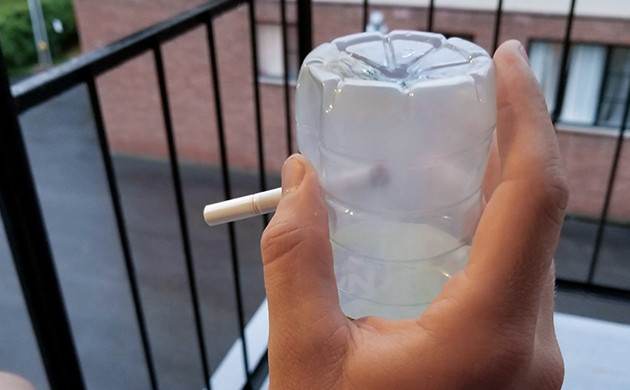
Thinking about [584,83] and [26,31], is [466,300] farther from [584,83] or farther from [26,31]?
[26,31]

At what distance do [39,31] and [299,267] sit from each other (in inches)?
495

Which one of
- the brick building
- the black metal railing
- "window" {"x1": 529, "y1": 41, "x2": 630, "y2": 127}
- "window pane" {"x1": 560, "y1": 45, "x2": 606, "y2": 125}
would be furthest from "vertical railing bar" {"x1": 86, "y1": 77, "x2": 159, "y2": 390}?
"window pane" {"x1": 560, "y1": 45, "x2": 606, "y2": 125}

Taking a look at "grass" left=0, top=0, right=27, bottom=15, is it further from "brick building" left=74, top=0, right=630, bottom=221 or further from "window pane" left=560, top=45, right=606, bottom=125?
"window pane" left=560, top=45, right=606, bottom=125

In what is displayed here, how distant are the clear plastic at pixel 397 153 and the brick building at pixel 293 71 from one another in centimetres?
532

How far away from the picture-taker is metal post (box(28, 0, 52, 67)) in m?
11.4

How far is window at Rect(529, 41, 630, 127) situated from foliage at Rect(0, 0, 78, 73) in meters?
9.06

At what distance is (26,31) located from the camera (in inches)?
452

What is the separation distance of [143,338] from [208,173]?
307 inches

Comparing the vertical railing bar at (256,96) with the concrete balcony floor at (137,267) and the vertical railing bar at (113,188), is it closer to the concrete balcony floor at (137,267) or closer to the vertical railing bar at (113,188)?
the vertical railing bar at (113,188)

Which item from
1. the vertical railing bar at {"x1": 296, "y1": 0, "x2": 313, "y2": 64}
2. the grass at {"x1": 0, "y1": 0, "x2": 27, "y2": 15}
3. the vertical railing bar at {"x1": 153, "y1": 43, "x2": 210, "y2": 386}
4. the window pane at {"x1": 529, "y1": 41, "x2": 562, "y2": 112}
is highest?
the vertical railing bar at {"x1": 296, "y1": 0, "x2": 313, "y2": 64}

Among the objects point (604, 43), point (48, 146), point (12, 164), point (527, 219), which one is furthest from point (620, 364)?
point (48, 146)

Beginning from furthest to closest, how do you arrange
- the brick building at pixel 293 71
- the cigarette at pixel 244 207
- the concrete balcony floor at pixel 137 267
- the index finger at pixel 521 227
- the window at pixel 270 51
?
the window at pixel 270 51, the brick building at pixel 293 71, the concrete balcony floor at pixel 137 267, the cigarette at pixel 244 207, the index finger at pixel 521 227

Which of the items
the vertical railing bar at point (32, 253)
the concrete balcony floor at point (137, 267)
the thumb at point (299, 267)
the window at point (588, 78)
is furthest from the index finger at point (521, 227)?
the window at point (588, 78)

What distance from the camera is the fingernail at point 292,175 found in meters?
0.49
